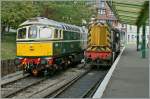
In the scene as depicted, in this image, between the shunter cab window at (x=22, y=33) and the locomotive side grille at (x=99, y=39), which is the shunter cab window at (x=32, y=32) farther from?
the locomotive side grille at (x=99, y=39)

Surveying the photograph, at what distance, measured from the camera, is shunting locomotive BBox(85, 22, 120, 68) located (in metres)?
29.0

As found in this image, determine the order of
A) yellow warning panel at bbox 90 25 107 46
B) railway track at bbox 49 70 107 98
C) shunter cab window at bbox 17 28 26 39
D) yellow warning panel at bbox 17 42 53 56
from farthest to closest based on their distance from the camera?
yellow warning panel at bbox 90 25 107 46 < shunter cab window at bbox 17 28 26 39 < yellow warning panel at bbox 17 42 53 56 < railway track at bbox 49 70 107 98

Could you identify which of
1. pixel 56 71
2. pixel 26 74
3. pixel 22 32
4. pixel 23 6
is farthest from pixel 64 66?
pixel 23 6

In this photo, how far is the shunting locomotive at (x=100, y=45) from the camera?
29.0 m

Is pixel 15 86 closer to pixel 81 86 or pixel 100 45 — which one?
pixel 81 86

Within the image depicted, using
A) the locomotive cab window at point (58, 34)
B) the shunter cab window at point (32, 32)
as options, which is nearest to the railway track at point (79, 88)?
the locomotive cab window at point (58, 34)

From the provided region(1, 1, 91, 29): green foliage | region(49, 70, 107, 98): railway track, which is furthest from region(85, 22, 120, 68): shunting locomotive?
region(1, 1, 91, 29): green foliage

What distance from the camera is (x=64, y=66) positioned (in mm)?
28688

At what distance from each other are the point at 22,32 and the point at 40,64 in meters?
2.23

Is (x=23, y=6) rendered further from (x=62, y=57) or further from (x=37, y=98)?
(x=37, y=98)

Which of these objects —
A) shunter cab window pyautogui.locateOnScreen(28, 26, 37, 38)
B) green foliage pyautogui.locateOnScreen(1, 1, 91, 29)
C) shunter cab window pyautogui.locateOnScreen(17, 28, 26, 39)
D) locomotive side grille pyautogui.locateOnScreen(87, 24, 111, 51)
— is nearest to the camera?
shunter cab window pyautogui.locateOnScreen(28, 26, 37, 38)

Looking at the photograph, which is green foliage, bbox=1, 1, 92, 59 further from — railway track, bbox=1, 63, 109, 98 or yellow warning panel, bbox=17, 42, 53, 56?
railway track, bbox=1, 63, 109, 98

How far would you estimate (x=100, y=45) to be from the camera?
1152 inches

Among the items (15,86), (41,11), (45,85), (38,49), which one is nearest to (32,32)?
(38,49)
